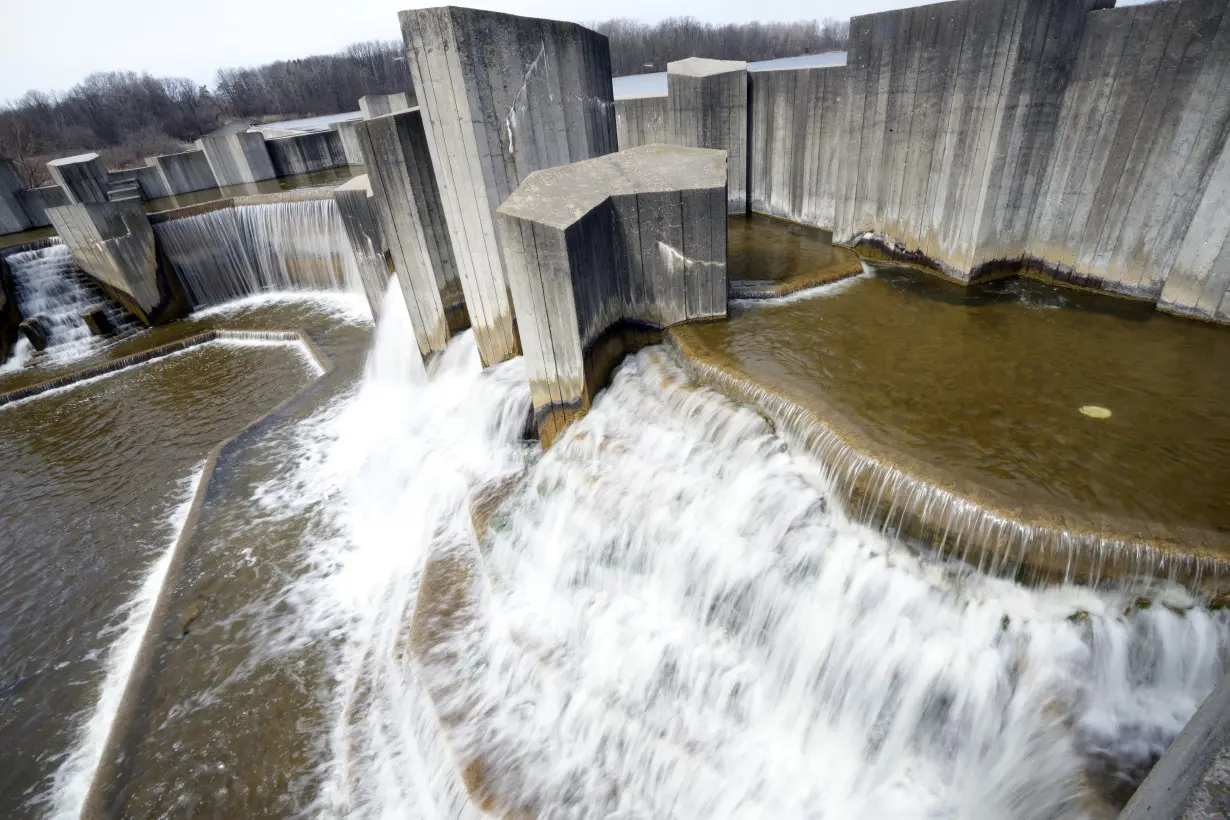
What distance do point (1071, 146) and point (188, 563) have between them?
10638 millimetres

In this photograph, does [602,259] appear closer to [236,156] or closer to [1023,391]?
[1023,391]

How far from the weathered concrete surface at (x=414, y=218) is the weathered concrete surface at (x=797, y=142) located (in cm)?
582

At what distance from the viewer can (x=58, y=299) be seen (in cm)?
1380

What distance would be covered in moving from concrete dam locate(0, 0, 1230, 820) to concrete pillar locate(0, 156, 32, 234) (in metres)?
16.1

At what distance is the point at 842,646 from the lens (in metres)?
3.65

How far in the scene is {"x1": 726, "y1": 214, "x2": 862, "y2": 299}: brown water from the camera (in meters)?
7.30

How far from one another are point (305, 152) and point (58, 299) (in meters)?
14.0

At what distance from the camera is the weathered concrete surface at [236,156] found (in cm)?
2322

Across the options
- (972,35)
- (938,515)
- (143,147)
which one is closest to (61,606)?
(938,515)

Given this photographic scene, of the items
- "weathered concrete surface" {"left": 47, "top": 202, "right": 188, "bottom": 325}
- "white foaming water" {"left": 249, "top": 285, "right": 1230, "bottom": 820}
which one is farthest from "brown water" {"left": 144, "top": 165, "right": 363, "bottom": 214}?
"white foaming water" {"left": 249, "top": 285, "right": 1230, "bottom": 820}

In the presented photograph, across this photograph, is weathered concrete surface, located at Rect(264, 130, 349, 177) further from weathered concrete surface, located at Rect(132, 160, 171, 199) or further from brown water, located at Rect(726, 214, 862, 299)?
brown water, located at Rect(726, 214, 862, 299)

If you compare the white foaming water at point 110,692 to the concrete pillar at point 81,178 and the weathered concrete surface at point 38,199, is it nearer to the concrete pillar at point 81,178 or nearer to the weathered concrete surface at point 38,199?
the concrete pillar at point 81,178

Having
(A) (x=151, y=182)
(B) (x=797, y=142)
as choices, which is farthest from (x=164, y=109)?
(B) (x=797, y=142)

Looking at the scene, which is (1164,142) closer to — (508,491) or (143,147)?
(508,491)
